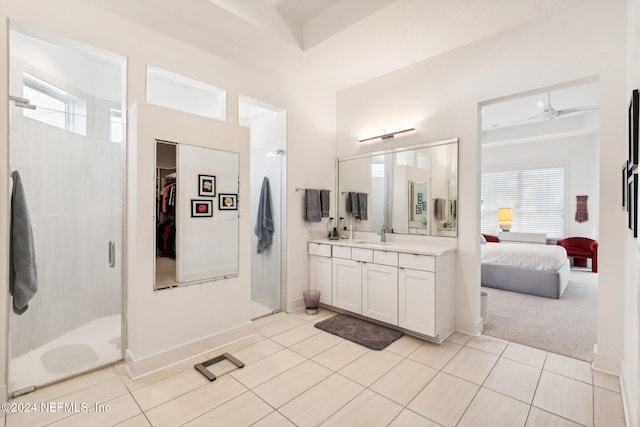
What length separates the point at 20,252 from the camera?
6.82 feet

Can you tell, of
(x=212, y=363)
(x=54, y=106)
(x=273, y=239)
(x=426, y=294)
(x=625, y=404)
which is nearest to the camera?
(x=625, y=404)

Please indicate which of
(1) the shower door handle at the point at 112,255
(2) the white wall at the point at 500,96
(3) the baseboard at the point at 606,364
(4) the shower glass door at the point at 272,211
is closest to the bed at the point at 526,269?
(2) the white wall at the point at 500,96

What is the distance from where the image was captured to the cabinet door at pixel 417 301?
9.12 ft

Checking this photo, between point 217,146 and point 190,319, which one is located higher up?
point 217,146

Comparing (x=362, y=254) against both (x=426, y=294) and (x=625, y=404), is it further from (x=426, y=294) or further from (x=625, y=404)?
(x=625, y=404)

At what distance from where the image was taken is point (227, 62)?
10.3ft

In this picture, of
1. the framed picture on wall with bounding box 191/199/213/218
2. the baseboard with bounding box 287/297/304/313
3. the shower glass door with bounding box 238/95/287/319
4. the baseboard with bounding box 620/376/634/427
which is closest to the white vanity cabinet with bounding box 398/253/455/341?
the baseboard with bounding box 620/376/634/427

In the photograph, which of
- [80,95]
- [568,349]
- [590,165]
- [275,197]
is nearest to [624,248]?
[568,349]

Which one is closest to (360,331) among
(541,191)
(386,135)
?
(386,135)

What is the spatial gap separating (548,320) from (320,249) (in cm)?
280

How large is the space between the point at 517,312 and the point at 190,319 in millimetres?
3814

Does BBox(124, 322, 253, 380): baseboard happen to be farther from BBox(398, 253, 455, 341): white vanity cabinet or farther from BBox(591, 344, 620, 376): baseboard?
BBox(591, 344, 620, 376): baseboard

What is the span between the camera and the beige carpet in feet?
9.27

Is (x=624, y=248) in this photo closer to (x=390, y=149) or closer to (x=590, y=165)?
(x=390, y=149)
